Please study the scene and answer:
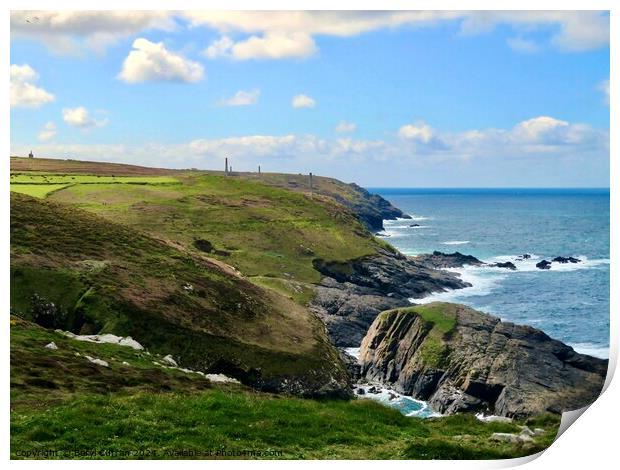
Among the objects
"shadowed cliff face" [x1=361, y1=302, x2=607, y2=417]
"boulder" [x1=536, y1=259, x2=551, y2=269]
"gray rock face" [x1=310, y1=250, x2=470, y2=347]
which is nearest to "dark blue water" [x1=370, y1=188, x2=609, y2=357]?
"boulder" [x1=536, y1=259, x2=551, y2=269]

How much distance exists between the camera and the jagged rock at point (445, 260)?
128 meters

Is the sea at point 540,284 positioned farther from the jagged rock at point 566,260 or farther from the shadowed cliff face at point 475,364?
the shadowed cliff face at point 475,364

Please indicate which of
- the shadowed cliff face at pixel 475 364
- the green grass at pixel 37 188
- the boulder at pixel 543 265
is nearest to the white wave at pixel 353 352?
the shadowed cliff face at pixel 475 364

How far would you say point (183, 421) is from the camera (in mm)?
28000

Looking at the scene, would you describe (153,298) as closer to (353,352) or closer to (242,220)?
(353,352)

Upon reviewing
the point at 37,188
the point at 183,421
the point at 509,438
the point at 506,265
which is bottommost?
the point at 506,265

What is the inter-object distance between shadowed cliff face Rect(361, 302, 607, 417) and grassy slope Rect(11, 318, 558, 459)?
18.6 metres

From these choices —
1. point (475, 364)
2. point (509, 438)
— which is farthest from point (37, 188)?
point (509, 438)

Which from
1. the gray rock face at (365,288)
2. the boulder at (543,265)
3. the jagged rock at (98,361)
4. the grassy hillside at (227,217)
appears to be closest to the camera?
the jagged rock at (98,361)

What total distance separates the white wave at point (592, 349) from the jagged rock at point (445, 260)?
57660 mm

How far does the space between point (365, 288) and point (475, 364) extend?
3714 centimetres

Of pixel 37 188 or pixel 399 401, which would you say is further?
pixel 37 188

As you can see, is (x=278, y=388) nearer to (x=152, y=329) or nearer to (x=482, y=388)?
(x=152, y=329)
